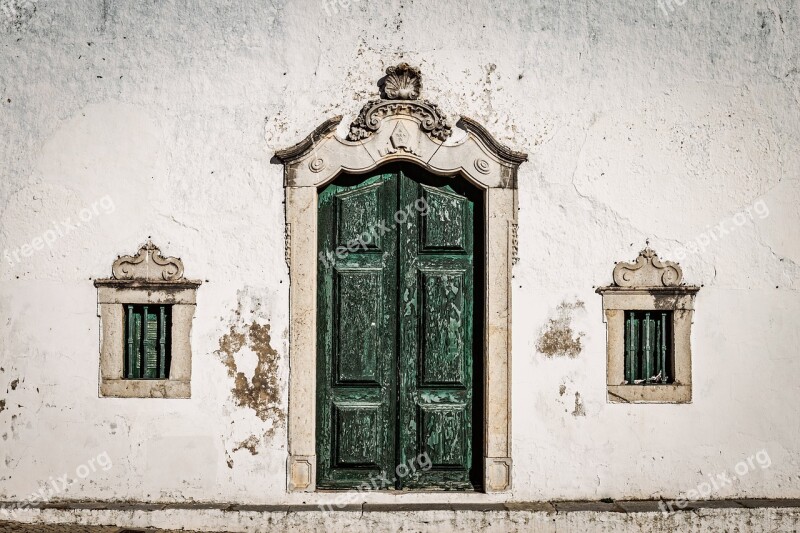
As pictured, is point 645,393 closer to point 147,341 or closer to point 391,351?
point 391,351

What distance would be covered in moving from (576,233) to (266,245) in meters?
2.10

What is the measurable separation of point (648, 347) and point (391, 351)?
175cm

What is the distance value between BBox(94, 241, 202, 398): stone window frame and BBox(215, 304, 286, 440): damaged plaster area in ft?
0.92

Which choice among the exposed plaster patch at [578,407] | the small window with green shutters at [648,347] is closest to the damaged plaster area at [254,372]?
the exposed plaster patch at [578,407]

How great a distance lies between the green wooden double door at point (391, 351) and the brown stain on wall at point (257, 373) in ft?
1.02

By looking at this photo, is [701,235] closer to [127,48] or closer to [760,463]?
[760,463]

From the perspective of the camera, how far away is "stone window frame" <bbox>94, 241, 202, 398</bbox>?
5.04 meters

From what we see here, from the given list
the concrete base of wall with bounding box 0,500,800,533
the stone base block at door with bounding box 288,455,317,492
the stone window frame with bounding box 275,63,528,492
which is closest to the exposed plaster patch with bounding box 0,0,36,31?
the stone window frame with bounding box 275,63,528,492

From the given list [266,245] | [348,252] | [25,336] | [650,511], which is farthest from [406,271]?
[25,336]

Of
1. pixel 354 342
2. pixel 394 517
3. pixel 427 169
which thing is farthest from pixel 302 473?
pixel 427 169

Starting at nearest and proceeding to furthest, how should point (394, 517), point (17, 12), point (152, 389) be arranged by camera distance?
1. point (394, 517)
2. point (152, 389)
3. point (17, 12)

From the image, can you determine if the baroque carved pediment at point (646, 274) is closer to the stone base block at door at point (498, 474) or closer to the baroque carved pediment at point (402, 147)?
the baroque carved pediment at point (402, 147)

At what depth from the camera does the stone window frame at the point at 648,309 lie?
508 cm

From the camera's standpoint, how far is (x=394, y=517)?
16.0 ft
